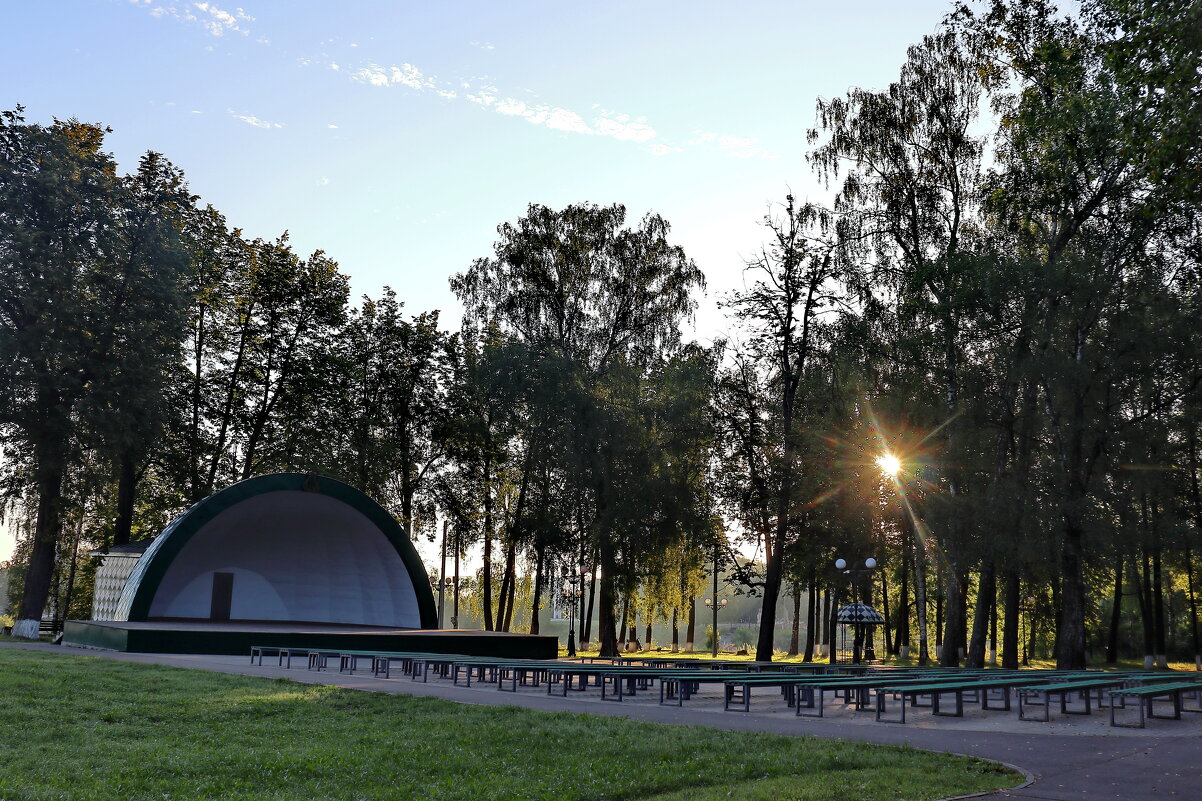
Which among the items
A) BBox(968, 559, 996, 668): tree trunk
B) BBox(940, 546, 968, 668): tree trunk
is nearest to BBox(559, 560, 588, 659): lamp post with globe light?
BBox(940, 546, 968, 668): tree trunk

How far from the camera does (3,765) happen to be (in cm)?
729

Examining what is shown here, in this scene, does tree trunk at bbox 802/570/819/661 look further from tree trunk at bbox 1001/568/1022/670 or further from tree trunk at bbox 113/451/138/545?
tree trunk at bbox 113/451/138/545

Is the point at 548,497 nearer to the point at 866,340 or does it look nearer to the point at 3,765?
the point at 866,340

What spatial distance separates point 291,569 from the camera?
→ 3506cm

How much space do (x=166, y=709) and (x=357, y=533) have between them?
23.3 metres

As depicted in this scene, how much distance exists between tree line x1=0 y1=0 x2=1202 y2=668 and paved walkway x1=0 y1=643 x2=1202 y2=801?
7968 millimetres

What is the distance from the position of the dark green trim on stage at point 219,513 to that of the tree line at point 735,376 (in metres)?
4.31

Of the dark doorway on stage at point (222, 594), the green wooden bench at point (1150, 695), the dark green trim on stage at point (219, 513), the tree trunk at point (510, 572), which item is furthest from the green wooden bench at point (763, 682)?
the dark doorway on stage at point (222, 594)

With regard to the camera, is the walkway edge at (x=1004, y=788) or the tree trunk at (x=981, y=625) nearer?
the walkway edge at (x=1004, y=788)

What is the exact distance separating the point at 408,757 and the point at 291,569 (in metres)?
28.7

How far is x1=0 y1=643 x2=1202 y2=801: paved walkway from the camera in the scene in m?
7.36

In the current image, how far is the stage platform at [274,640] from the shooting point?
2319 cm

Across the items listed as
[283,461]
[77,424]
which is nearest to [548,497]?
[283,461]

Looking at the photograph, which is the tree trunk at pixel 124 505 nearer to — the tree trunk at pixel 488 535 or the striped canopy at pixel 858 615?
the tree trunk at pixel 488 535
